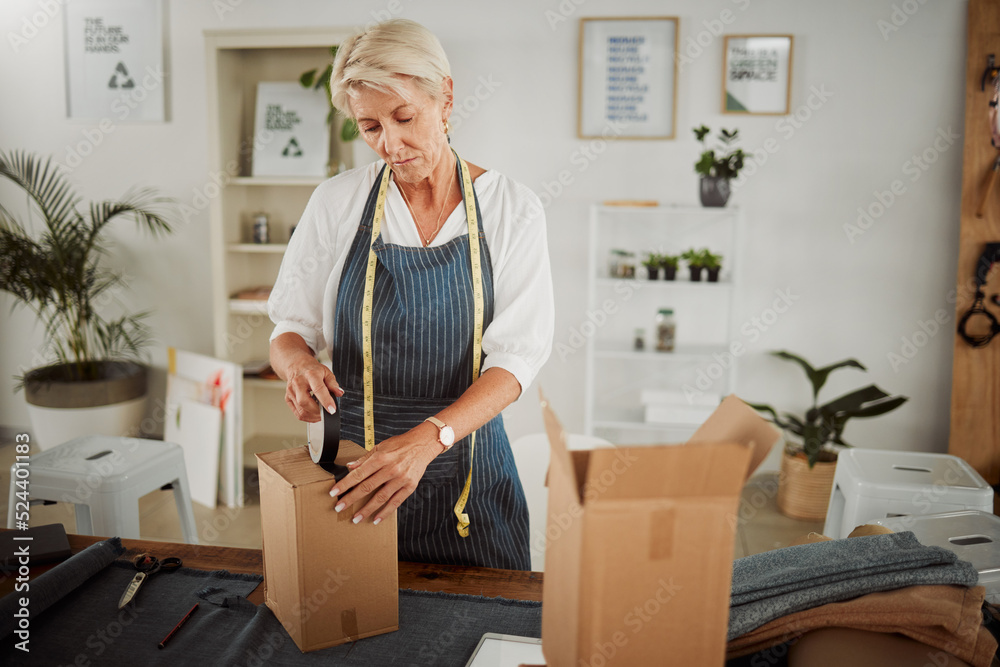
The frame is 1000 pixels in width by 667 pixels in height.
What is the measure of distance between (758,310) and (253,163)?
9.39ft

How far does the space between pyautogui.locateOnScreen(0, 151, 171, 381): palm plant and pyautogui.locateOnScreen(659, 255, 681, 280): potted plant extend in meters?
2.70

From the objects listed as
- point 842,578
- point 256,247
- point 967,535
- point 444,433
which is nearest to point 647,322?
point 256,247

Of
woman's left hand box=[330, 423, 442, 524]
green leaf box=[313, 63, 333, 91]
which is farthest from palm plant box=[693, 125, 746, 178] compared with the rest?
woman's left hand box=[330, 423, 442, 524]

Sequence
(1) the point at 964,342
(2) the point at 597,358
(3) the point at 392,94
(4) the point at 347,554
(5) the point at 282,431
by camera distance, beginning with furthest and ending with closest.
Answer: (5) the point at 282,431 < (2) the point at 597,358 < (1) the point at 964,342 < (3) the point at 392,94 < (4) the point at 347,554

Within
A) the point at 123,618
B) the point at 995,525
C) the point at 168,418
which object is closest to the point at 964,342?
the point at 995,525

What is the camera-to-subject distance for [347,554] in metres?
0.96

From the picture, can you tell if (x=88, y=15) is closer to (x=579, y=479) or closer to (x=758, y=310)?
(x=758, y=310)

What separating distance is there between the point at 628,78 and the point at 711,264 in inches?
41.4

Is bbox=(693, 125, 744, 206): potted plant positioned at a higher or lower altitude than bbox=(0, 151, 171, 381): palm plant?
higher

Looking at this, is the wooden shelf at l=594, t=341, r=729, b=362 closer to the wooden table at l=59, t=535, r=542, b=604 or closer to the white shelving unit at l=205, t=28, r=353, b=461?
the white shelving unit at l=205, t=28, r=353, b=461

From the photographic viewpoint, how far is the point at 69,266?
3506 mm

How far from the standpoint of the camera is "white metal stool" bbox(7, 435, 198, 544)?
1.88 meters

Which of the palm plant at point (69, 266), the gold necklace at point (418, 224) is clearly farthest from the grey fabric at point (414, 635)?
the palm plant at point (69, 266)

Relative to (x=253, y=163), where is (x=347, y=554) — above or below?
below
